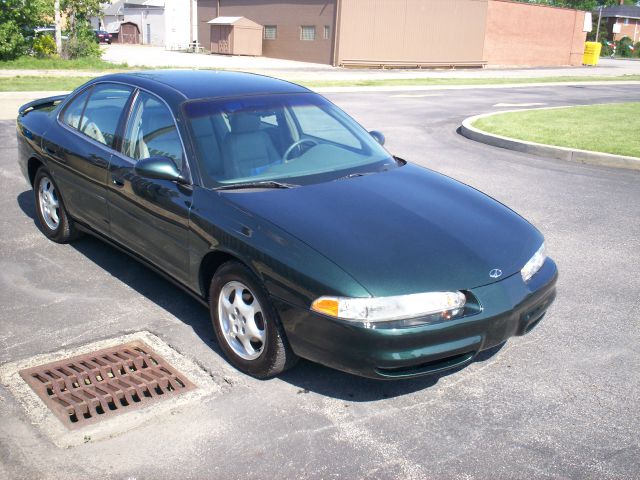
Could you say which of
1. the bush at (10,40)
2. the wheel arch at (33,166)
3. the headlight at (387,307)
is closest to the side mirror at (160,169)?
the headlight at (387,307)

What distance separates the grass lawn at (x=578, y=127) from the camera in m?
11.8

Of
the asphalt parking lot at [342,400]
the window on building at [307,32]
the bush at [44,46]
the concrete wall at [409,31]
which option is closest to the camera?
the asphalt parking lot at [342,400]

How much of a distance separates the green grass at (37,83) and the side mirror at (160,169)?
14564 millimetres

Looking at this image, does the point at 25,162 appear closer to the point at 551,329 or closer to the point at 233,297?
the point at 233,297

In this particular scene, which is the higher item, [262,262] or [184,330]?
[262,262]

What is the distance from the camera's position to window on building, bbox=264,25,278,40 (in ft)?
151

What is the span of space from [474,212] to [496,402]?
121 centimetres

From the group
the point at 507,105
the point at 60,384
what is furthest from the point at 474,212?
the point at 507,105

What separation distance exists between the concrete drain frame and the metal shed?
4346cm

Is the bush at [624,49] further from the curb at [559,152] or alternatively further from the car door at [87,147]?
the car door at [87,147]

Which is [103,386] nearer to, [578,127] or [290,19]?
[578,127]

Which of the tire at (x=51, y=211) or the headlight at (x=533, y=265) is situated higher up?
the headlight at (x=533, y=265)

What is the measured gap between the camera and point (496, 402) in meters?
3.84

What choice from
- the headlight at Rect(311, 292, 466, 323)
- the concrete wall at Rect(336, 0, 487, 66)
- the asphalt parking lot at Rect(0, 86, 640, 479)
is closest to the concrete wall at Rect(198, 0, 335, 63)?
the concrete wall at Rect(336, 0, 487, 66)
